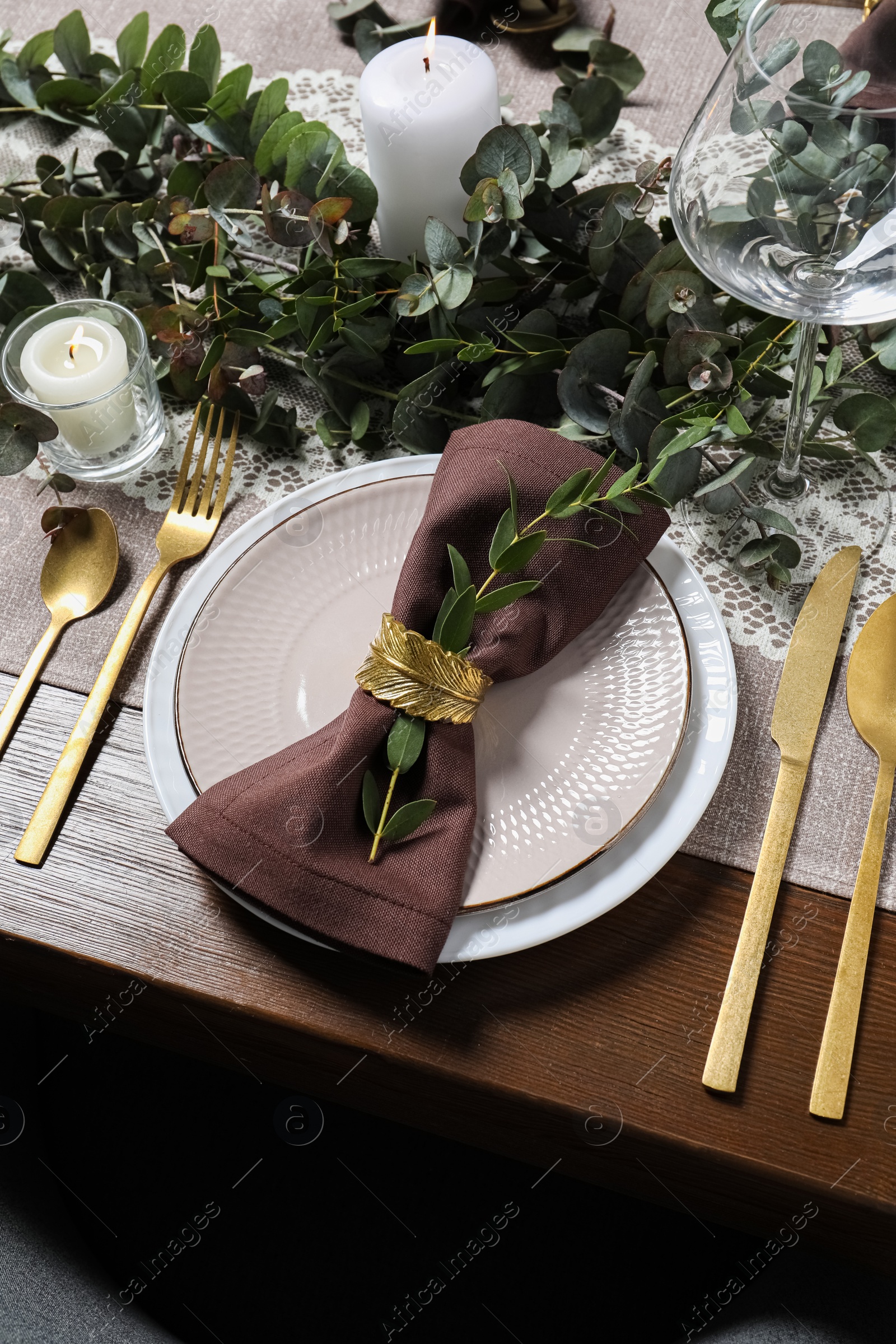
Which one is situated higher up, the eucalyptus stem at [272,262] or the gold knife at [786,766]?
the eucalyptus stem at [272,262]

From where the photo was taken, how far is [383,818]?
475 mm

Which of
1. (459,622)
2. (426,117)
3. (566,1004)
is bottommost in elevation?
(566,1004)

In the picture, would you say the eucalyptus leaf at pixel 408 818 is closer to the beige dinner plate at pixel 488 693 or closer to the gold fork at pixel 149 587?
the beige dinner plate at pixel 488 693

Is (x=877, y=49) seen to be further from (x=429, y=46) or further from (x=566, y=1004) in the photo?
(x=566, y=1004)

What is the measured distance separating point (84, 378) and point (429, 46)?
0.30 meters

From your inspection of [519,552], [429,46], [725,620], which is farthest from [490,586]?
[429,46]

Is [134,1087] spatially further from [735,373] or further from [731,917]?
[735,373]

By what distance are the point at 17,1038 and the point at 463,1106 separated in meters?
0.34

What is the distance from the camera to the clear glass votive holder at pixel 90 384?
0.61 metres

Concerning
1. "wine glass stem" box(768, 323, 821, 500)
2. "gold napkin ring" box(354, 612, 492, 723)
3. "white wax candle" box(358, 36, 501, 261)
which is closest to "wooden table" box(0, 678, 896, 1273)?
"gold napkin ring" box(354, 612, 492, 723)

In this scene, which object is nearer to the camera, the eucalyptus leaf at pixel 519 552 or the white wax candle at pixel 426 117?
the eucalyptus leaf at pixel 519 552

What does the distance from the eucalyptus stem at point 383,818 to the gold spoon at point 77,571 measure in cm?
23

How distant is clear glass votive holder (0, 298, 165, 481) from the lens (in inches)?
24.2

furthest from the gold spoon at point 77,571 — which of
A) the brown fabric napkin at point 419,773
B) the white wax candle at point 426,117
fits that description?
the white wax candle at point 426,117
